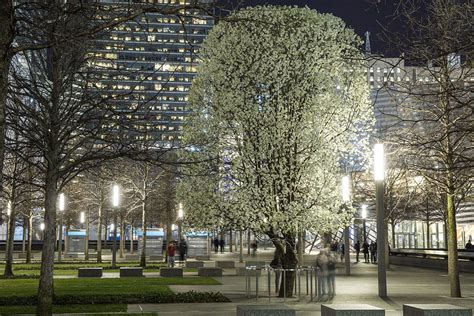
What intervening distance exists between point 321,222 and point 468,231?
189 ft

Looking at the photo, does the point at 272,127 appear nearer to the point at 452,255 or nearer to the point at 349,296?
the point at 349,296

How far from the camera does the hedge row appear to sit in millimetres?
18422

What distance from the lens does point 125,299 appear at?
1889 centimetres

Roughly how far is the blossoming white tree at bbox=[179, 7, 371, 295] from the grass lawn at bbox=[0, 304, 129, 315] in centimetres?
494

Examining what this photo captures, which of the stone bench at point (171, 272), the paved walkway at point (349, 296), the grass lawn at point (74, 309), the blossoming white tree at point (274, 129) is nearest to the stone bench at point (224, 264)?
the paved walkway at point (349, 296)

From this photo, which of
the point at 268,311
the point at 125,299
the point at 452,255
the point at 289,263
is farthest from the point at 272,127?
the point at 268,311

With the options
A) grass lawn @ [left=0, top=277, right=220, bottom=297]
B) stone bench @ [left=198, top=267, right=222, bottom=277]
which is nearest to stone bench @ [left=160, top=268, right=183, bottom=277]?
stone bench @ [left=198, top=267, right=222, bottom=277]

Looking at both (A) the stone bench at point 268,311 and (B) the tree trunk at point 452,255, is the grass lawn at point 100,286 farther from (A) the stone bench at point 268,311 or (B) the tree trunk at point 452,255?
(A) the stone bench at point 268,311

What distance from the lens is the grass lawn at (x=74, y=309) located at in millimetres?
16375

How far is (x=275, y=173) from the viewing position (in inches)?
801

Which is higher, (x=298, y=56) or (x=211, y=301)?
(x=298, y=56)

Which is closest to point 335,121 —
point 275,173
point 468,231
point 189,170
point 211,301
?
point 275,173

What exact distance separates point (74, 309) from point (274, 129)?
7963 mm

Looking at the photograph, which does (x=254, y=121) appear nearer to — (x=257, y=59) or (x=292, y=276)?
(x=257, y=59)
